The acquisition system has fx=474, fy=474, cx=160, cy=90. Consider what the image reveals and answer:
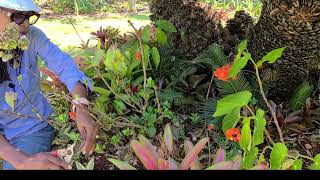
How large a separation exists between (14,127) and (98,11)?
20.3 ft

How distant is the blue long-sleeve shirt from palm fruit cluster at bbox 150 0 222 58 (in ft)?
3.25

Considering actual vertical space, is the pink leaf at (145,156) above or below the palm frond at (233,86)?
above

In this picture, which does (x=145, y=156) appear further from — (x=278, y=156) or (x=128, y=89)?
(x=128, y=89)

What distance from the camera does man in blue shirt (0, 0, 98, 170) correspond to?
216cm

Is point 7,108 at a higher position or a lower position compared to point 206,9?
lower

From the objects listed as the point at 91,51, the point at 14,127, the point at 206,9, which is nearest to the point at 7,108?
the point at 14,127

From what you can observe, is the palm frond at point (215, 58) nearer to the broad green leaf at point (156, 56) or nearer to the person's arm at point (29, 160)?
the broad green leaf at point (156, 56)

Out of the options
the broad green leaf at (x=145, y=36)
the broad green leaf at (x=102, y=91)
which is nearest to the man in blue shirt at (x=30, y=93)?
the broad green leaf at (x=102, y=91)

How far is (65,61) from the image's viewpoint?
7.73 ft

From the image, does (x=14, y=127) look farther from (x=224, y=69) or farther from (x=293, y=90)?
(x=293, y=90)

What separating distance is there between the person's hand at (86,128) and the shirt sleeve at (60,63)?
17 centimetres

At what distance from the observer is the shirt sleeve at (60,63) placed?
7.64 ft

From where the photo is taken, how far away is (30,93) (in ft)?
8.20

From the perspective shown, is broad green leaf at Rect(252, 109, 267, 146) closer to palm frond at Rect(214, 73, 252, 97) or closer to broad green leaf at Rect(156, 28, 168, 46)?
palm frond at Rect(214, 73, 252, 97)
